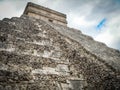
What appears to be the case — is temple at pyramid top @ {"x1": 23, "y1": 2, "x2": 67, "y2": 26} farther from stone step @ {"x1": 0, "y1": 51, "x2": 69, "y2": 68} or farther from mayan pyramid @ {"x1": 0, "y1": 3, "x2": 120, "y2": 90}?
stone step @ {"x1": 0, "y1": 51, "x2": 69, "y2": 68}

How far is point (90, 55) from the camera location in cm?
431

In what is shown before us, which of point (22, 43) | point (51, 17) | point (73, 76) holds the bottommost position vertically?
point (73, 76)

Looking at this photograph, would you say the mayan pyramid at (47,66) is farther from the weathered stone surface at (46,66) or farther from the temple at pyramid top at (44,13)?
the temple at pyramid top at (44,13)

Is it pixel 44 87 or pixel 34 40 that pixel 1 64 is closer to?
pixel 44 87

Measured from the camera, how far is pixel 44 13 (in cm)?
1172

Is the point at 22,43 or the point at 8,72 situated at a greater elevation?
the point at 22,43

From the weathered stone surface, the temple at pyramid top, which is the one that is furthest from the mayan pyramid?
the temple at pyramid top

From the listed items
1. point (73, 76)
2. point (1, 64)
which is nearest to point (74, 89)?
point (73, 76)

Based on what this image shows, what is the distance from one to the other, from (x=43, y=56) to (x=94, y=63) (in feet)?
5.04

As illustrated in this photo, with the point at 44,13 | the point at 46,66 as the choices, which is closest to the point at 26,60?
the point at 46,66

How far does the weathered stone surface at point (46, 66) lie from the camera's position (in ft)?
9.55

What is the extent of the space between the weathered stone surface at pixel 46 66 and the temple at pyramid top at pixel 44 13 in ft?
21.5

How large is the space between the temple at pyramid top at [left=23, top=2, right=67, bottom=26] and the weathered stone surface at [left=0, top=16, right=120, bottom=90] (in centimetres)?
655

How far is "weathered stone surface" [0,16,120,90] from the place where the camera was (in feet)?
9.55
